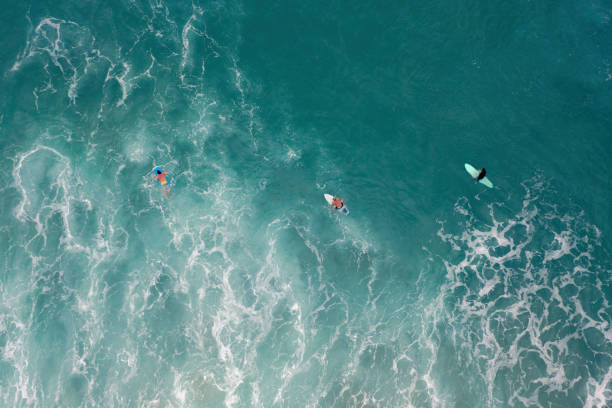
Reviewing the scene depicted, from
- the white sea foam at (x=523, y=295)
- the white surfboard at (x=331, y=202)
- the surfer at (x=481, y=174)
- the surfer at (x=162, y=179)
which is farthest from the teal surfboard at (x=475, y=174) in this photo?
the surfer at (x=162, y=179)

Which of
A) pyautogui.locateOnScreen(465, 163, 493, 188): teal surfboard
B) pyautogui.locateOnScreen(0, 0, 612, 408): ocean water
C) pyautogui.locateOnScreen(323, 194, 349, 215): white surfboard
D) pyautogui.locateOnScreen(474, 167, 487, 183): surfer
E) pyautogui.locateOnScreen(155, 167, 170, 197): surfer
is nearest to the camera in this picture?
pyautogui.locateOnScreen(0, 0, 612, 408): ocean water

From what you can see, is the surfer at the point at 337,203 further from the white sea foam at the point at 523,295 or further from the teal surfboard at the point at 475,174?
the teal surfboard at the point at 475,174

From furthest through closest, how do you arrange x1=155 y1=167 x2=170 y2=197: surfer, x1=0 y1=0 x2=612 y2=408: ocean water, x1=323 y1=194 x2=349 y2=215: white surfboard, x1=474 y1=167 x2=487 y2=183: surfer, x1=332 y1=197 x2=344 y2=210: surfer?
x1=155 y1=167 x2=170 y2=197: surfer < x1=323 y1=194 x2=349 y2=215: white surfboard < x1=474 y1=167 x2=487 y2=183: surfer < x1=332 y1=197 x2=344 y2=210: surfer < x1=0 y1=0 x2=612 y2=408: ocean water

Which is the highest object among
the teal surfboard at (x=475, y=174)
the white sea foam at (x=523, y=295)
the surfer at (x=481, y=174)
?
the surfer at (x=481, y=174)

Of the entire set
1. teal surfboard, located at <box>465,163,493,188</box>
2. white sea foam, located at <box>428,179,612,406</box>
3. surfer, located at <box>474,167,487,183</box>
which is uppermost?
surfer, located at <box>474,167,487,183</box>

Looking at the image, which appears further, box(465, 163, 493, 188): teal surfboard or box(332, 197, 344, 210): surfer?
box(465, 163, 493, 188): teal surfboard

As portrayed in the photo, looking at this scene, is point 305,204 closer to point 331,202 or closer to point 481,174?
point 331,202

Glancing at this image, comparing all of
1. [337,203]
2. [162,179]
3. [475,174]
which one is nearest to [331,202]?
[337,203]

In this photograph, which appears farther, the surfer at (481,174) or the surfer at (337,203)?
the surfer at (481,174)

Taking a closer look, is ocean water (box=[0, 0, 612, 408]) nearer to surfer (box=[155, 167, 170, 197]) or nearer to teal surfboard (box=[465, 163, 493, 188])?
surfer (box=[155, 167, 170, 197])

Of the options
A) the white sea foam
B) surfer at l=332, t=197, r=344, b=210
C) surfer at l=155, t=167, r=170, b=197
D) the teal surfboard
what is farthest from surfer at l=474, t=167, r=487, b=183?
surfer at l=155, t=167, r=170, b=197
